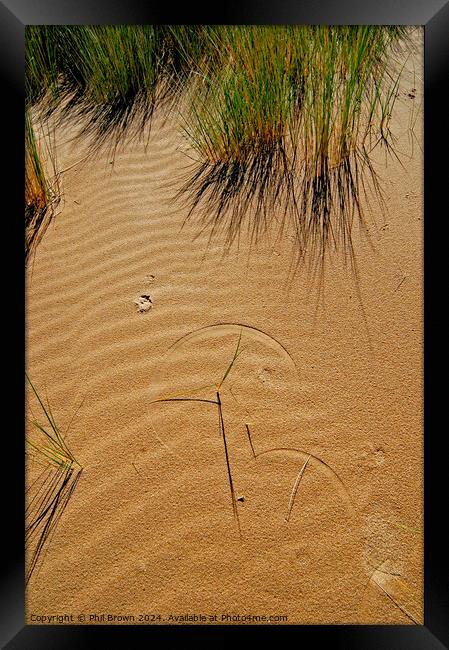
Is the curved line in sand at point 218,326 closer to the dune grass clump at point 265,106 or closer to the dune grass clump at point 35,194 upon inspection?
the dune grass clump at point 265,106

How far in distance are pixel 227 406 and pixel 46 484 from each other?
781mm

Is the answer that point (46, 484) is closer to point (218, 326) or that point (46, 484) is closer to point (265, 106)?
point (218, 326)

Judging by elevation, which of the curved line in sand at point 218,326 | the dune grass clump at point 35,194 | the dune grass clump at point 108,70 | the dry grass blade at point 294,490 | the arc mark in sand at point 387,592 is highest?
the dune grass clump at point 108,70

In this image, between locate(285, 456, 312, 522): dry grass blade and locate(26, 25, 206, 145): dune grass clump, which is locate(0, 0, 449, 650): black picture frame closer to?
locate(26, 25, 206, 145): dune grass clump

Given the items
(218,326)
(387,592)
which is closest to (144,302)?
(218,326)

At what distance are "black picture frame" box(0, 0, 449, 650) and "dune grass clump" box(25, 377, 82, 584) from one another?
0.04m

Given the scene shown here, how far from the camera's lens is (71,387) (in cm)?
169

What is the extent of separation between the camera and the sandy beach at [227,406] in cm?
160
